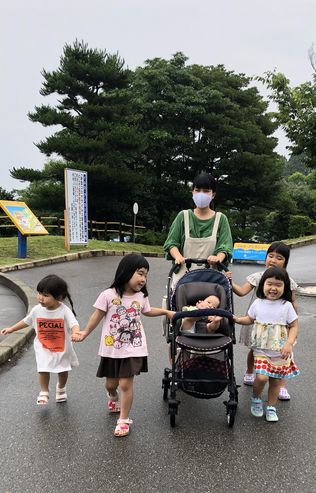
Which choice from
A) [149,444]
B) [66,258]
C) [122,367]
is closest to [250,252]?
[66,258]

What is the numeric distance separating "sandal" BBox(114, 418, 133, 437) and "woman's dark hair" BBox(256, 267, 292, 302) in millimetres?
1346

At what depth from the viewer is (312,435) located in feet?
9.65

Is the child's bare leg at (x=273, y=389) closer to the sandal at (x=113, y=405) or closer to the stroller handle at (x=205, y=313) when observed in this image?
the stroller handle at (x=205, y=313)

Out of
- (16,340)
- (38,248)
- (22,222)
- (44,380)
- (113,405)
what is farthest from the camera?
(38,248)

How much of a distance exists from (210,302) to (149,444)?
3.56 ft

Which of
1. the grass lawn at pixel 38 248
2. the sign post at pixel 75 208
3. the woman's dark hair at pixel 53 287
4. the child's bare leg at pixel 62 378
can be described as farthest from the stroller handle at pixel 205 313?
the sign post at pixel 75 208

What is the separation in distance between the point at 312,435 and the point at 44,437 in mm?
1830

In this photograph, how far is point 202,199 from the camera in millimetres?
3553

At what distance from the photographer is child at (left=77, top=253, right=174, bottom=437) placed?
9.64 feet

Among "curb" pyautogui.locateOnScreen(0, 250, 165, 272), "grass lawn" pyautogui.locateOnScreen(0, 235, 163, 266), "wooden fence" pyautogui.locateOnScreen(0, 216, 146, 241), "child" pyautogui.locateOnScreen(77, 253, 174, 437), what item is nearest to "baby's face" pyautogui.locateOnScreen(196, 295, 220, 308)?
"child" pyautogui.locateOnScreen(77, 253, 174, 437)

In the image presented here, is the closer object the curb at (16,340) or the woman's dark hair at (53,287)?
the woman's dark hair at (53,287)

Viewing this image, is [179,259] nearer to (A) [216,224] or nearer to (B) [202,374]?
(A) [216,224]

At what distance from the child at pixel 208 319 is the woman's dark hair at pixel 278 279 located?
0.33 m

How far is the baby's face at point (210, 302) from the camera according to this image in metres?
3.21
